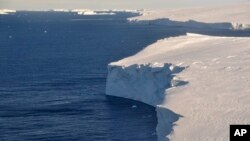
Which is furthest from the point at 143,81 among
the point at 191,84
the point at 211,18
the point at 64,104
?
the point at 211,18

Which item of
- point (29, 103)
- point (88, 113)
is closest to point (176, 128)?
point (88, 113)

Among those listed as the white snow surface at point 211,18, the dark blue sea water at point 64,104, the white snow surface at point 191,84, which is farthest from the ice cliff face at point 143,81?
the white snow surface at point 211,18

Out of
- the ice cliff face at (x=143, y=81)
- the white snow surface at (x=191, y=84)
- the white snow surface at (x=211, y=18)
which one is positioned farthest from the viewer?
the white snow surface at (x=211, y=18)

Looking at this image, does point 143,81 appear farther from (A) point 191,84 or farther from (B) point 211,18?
(B) point 211,18

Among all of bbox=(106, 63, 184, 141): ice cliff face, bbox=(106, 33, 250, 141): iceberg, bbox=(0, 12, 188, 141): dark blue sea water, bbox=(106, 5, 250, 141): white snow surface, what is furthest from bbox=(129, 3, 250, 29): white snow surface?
bbox=(106, 63, 184, 141): ice cliff face

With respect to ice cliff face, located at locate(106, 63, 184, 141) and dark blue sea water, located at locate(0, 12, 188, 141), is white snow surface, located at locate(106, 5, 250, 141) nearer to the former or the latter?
ice cliff face, located at locate(106, 63, 184, 141)

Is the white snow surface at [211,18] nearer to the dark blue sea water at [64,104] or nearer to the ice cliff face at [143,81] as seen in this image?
the dark blue sea water at [64,104]

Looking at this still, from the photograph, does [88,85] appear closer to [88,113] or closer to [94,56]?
[88,113]
